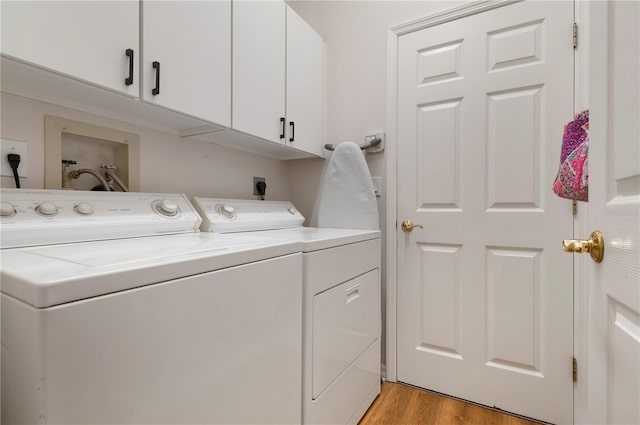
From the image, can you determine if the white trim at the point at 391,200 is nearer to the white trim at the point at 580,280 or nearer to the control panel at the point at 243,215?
the control panel at the point at 243,215

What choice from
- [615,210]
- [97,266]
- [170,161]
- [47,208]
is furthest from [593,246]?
[170,161]

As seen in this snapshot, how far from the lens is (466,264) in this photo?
1.67 metres

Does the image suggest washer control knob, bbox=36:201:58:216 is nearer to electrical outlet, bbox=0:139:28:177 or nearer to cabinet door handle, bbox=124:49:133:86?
electrical outlet, bbox=0:139:28:177

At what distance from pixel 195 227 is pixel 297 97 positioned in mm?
976

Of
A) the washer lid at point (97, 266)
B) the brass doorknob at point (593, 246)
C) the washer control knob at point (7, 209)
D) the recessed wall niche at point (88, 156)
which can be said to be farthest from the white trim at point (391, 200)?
the washer control knob at point (7, 209)

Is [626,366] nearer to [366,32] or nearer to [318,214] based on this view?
[318,214]

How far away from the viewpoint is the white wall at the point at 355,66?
1888mm

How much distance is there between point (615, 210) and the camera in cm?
57

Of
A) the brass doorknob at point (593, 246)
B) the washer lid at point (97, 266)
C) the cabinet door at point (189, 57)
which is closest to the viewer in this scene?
the washer lid at point (97, 266)

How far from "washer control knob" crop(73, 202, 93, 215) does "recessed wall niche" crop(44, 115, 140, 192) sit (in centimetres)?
17

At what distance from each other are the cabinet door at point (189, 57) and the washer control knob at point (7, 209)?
497 millimetres

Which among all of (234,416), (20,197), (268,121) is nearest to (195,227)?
(20,197)

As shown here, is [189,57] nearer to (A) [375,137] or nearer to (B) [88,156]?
(B) [88,156]

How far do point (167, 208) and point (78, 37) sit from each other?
24.3 inches
